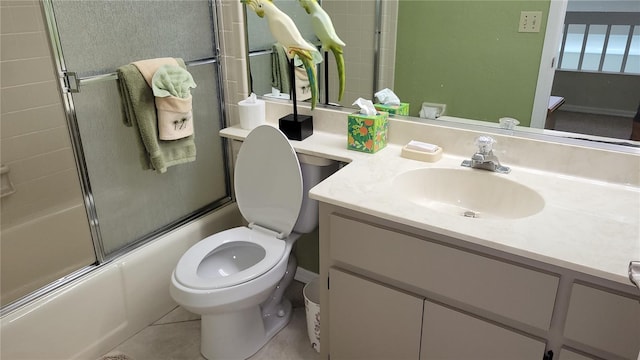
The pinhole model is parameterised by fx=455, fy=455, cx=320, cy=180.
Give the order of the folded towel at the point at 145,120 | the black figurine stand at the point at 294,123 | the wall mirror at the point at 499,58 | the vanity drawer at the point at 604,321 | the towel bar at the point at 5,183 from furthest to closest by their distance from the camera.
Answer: the towel bar at the point at 5,183, the black figurine stand at the point at 294,123, the folded towel at the point at 145,120, the wall mirror at the point at 499,58, the vanity drawer at the point at 604,321

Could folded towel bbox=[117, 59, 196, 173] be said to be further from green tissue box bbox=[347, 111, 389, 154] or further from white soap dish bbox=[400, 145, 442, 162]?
white soap dish bbox=[400, 145, 442, 162]

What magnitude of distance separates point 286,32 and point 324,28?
0.15 m

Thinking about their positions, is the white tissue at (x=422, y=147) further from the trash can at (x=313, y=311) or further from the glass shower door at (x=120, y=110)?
the glass shower door at (x=120, y=110)

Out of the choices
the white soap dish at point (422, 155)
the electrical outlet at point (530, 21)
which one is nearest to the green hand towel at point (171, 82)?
the white soap dish at point (422, 155)

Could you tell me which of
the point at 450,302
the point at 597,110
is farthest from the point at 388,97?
the point at 450,302

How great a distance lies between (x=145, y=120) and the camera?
5.82 ft

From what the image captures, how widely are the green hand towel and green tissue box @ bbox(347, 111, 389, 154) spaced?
0.68 meters

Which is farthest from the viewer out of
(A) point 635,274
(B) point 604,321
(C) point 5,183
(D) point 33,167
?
(D) point 33,167

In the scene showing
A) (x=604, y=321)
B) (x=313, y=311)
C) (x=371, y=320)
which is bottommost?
(x=313, y=311)

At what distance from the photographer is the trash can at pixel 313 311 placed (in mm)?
1825

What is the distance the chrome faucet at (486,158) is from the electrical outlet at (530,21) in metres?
0.38

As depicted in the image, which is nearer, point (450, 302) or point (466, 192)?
point (450, 302)

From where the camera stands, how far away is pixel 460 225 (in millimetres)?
1212

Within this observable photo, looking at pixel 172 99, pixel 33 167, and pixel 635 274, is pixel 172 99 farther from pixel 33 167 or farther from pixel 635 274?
pixel 635 274
